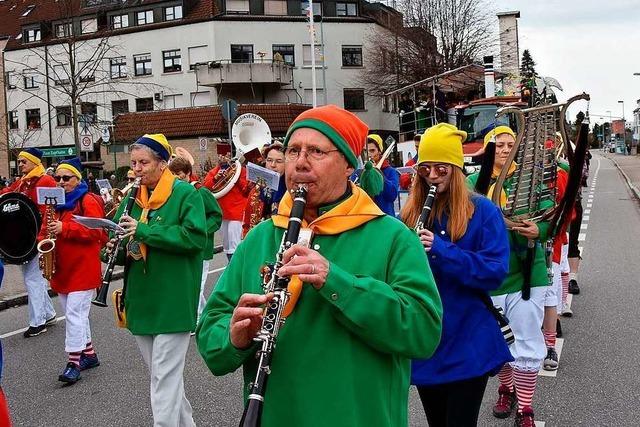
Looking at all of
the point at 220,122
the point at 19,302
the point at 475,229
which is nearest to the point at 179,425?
the point at 475,229

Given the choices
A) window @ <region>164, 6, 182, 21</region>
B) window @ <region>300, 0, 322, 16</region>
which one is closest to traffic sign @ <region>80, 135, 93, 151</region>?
window @ <region>164, 6, 182, 21</region>

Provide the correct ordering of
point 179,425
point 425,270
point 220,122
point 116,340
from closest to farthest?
point 425,270 → point 179,425 → point 116,340 → point 220,122

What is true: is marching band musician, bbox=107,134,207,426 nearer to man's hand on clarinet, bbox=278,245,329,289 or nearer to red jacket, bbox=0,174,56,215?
man's hand on clarinet, bbox=278,245,329,289

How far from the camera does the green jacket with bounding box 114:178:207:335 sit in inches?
172

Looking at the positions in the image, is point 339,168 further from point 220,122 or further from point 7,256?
point 220,122

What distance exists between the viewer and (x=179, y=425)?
446cm

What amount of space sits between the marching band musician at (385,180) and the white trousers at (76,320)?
343 cm

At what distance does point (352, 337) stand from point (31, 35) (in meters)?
52.8

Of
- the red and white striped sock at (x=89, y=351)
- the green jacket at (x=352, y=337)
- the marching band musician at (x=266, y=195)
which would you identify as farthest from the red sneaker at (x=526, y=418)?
the red and white striped sock at (x=89, y=351)

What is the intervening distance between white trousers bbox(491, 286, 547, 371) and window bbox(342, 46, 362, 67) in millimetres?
42893

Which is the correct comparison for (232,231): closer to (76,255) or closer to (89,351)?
(89,351)

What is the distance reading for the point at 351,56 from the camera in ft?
153

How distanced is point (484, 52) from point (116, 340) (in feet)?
124

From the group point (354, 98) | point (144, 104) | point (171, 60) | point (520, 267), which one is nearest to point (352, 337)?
point (520, 267)
